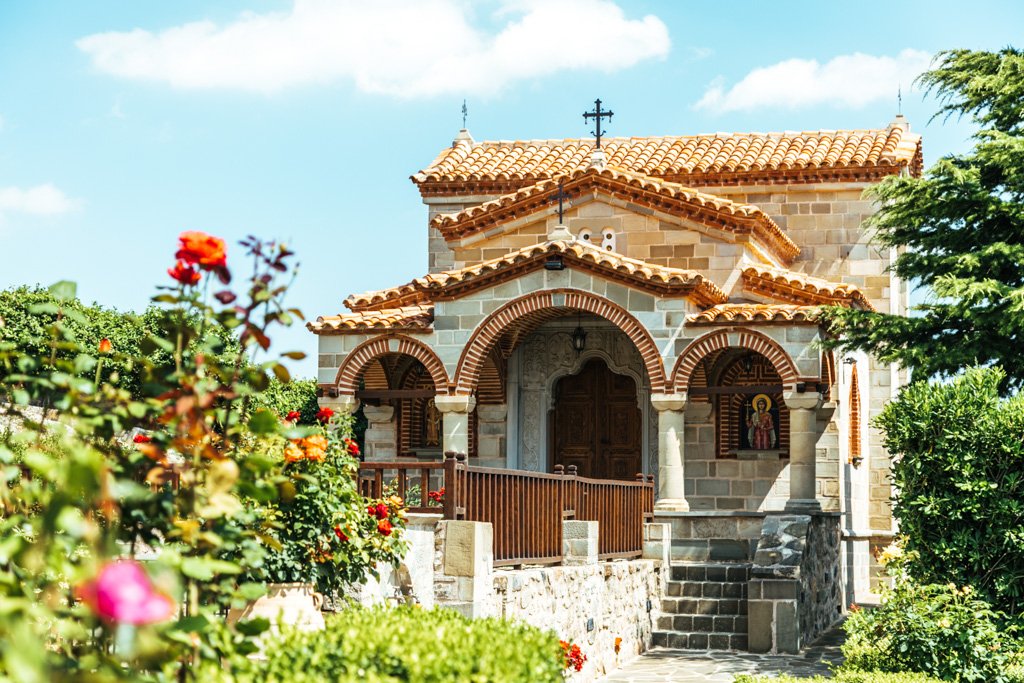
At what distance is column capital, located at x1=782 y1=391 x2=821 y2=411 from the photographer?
16656mm

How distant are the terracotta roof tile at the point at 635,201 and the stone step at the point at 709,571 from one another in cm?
542

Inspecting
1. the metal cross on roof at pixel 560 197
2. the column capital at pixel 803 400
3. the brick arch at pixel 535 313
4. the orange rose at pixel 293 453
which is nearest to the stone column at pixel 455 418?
the brick arch at pixel 535 313

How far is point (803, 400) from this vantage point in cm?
1669

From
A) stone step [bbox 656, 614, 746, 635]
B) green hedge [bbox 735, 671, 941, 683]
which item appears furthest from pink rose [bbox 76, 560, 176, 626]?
stone step [bbox 656, 614, 746, 635]

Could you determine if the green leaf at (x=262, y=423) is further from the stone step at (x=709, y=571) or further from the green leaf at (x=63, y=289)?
the stone step at (x=709, y=571)

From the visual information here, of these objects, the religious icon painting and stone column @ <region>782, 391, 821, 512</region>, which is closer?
stone column @ <region>782, 391, 821, 512</region>

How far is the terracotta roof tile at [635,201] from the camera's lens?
62.5ft

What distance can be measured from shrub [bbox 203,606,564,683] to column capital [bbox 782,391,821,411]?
37.0 feet

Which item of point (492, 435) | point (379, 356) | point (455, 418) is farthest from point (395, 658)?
point (492, 435)

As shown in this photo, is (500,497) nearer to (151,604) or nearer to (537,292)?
(537,292)

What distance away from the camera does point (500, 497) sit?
37.3 ft

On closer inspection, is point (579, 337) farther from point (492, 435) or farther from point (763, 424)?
point (763, 424)

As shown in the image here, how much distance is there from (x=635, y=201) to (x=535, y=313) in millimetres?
2822

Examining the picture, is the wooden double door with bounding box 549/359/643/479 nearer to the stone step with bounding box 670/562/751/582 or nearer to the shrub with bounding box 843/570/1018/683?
the stone step with bounding box 670/562/751/582
